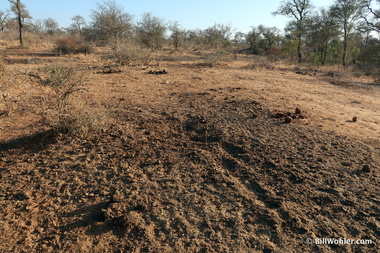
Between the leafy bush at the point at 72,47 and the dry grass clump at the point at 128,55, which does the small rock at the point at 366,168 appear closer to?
the dry grass clump at the point at 128,55

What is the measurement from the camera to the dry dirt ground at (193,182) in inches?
85.8

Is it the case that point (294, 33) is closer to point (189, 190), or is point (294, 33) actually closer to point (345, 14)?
point (345, 14)

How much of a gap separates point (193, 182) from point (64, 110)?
2167 millimetres

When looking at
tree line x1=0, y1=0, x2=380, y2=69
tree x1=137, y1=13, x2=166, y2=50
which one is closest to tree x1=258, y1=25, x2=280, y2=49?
tree line x1=0, y1=0, x2=380, y2=69

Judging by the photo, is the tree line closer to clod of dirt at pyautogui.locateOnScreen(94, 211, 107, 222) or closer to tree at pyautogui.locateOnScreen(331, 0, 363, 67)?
tree at pyautogui.locateOnScreen(331, 0, 363, 67)

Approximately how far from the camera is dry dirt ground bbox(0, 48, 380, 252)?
7.15ft

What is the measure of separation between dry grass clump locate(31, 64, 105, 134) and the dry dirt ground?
0.51 feet

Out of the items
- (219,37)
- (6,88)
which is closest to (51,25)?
(219,37)

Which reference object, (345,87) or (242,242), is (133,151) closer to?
(242,242)

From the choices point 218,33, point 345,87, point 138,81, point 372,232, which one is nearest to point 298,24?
point 218,33

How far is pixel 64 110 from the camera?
11.9ft

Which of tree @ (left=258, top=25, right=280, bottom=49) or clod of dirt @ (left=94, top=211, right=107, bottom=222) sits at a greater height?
tree @ (left=258, top=25, right=280, bottom=49)

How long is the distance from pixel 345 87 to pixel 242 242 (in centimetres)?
824

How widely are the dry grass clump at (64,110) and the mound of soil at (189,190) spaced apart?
17 cm
